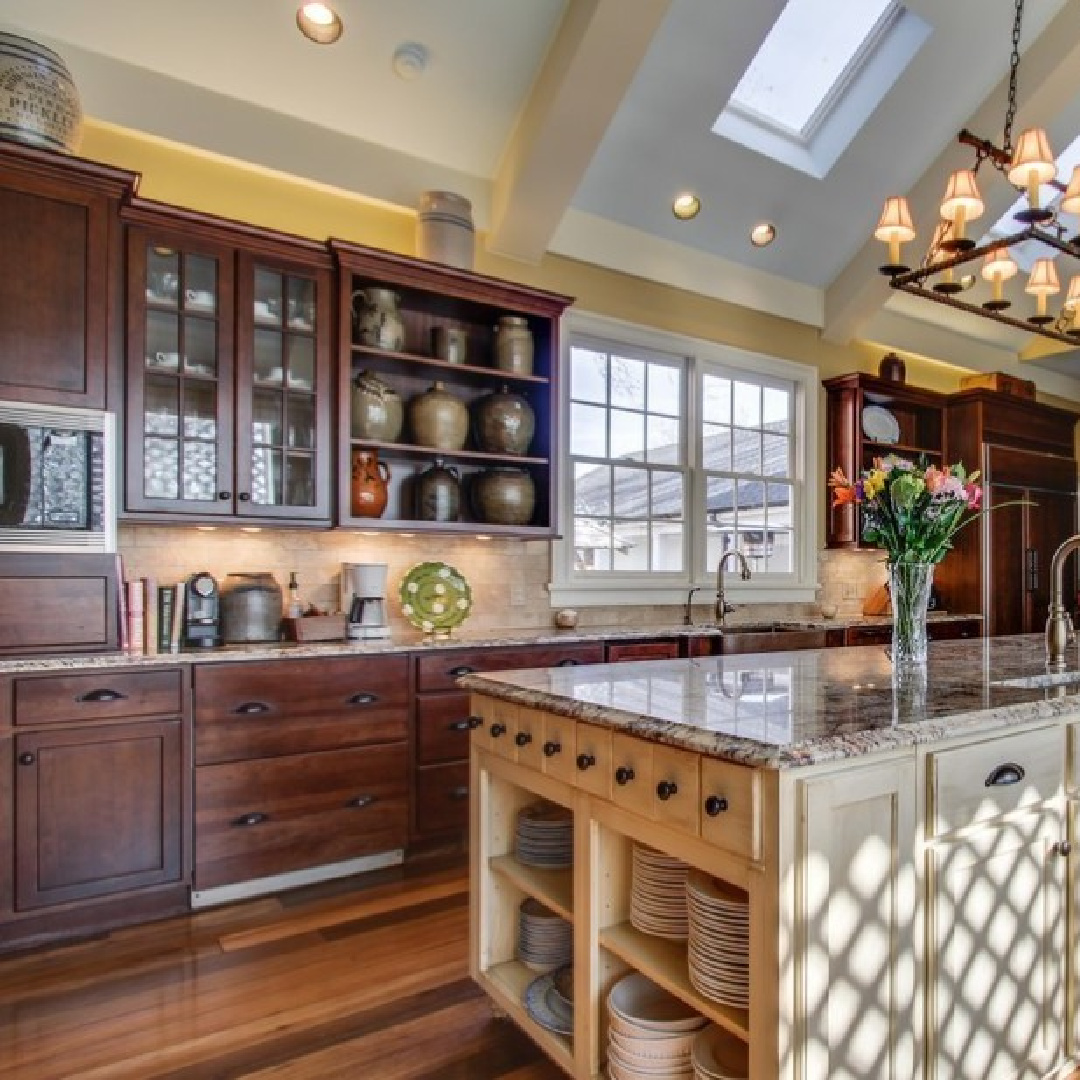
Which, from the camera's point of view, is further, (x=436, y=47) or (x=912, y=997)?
(x=436, y=47)

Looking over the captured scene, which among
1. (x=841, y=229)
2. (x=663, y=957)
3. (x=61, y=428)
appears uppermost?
(x=841, y=229)

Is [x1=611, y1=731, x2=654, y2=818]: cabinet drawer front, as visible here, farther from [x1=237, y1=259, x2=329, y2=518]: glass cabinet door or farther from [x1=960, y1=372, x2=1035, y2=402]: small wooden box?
[x1=960, y1=372, x2=1035, y2=402]: small wooden box

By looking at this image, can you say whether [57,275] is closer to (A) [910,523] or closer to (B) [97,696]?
(B) [97,696]

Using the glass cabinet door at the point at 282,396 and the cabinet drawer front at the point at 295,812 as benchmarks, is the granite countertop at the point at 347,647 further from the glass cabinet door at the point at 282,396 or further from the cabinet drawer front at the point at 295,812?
the glass cabinet door at the point at 282,396

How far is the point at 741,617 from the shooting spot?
5.07 m

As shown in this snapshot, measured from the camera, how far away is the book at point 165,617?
293cm

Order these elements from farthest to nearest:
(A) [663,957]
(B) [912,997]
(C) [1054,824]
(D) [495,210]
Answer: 1. (D) [495,210]
2. (C) [1054,824]
3. (A) [663,957]
4. (B) [912,997]

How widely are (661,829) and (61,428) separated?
2374 millimetres

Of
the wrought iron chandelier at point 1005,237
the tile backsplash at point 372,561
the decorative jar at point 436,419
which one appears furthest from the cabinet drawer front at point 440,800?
the wrought iron chandelier at point 1005,237

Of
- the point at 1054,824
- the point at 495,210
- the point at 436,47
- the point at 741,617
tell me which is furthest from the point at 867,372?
the point at 1054,824

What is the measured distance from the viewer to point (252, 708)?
2842 millimetres

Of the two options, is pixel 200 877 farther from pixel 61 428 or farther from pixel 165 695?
pixel 61 428

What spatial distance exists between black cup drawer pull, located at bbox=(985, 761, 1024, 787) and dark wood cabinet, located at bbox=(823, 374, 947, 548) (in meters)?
3.96

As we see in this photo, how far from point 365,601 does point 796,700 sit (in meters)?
2.17
